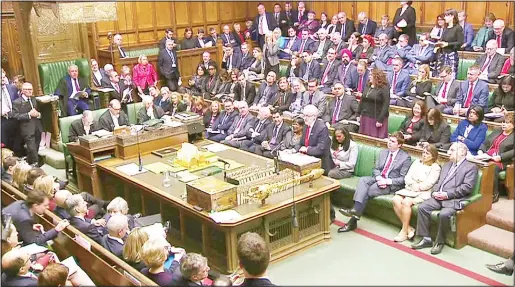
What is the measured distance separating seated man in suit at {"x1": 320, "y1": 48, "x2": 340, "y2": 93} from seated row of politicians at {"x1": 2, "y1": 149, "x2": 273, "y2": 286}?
4.11 m

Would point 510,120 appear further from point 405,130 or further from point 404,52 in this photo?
point 404,52

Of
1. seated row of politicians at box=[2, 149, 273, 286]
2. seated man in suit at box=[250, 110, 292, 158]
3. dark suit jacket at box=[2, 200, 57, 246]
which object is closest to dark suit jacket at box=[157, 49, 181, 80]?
seated man in suit at box=[250, 110, 292, 158]

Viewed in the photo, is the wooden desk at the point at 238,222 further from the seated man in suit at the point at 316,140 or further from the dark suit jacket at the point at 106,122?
the dark suit jacket at the point at 106,122

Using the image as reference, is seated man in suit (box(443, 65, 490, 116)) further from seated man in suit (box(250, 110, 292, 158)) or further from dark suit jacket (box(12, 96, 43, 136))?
dark suit jacket (box(12, 96, 43, 136))

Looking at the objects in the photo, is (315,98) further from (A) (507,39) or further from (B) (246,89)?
(A) (507,39)

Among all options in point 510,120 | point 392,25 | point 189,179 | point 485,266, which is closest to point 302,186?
point 189,179

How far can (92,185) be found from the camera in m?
5.57

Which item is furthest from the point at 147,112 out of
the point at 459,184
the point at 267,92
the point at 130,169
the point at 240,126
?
the point at 459,184

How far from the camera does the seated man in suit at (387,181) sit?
193 inches

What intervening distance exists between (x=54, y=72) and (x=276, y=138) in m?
4.38

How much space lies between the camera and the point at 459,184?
4.53 metres

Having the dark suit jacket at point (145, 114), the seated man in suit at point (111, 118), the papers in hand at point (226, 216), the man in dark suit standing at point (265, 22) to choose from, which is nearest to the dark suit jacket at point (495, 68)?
the dark suit jacket at point (145, 114)

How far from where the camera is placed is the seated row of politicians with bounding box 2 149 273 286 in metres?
2.72

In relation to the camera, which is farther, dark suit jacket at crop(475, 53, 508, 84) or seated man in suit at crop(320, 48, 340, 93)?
seated man in suit at crop(320, 48, 340, 93)
